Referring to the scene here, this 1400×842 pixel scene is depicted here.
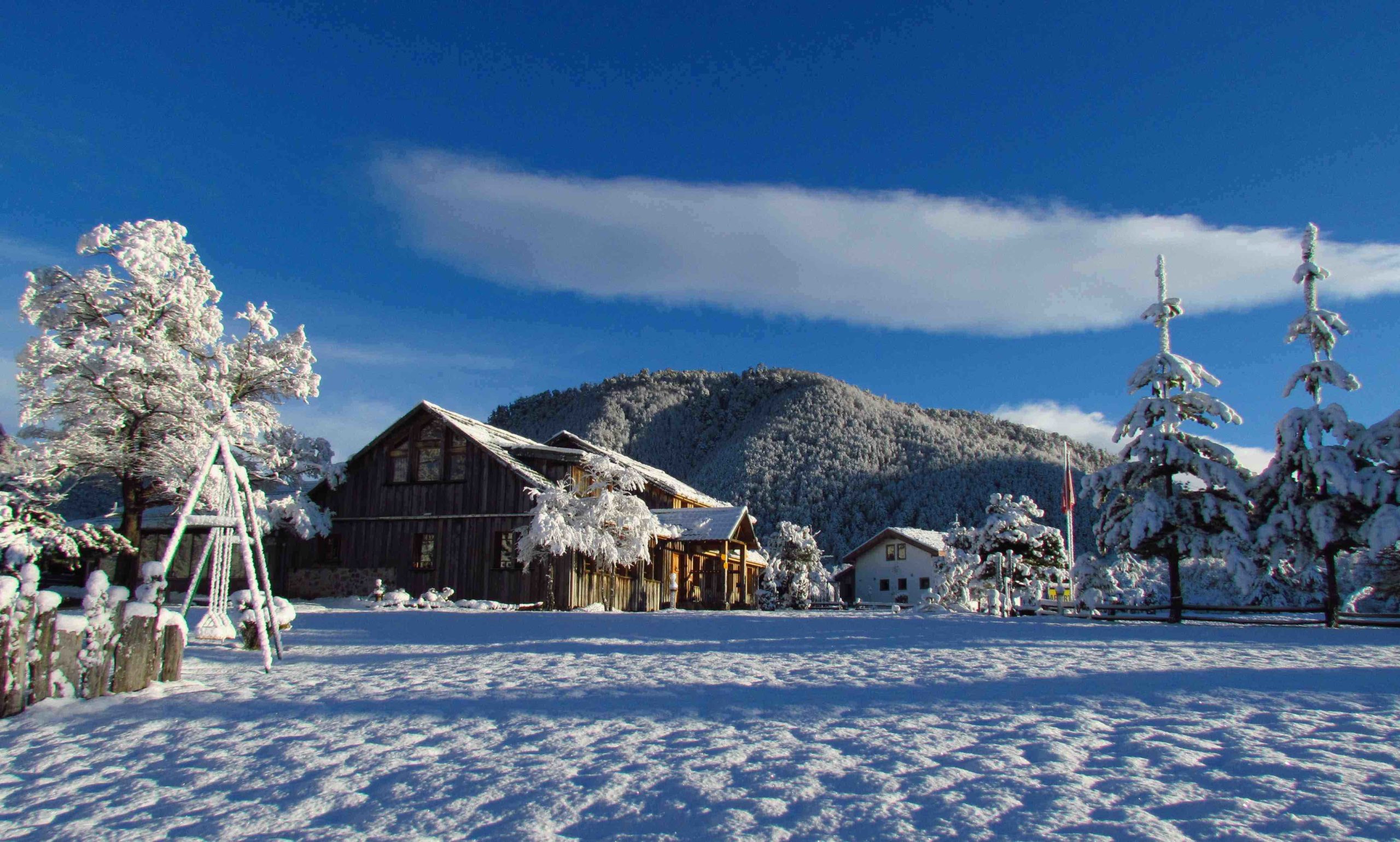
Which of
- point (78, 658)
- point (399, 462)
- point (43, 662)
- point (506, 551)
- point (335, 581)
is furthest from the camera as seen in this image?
point (399, 462)

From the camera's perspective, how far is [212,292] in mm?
24859

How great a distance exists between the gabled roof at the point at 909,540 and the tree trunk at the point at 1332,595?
5005 centimetres

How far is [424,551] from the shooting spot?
29.6 meters

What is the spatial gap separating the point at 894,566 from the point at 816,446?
5648 cm

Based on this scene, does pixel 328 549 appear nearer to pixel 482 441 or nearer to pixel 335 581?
pixel 335 581

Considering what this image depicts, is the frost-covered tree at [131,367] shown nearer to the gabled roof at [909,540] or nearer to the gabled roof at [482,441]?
the gabled roof at [482,441]

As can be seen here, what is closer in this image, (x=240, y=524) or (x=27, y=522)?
(x=240, y=524)

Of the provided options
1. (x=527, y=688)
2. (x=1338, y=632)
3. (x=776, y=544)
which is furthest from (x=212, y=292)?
(x=776, y=544)

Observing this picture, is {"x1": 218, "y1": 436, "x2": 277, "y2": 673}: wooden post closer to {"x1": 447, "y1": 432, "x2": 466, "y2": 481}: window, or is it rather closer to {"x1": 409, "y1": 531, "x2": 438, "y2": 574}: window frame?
{"x1": 409, "y1": 531, "x2": 438, "y2": 574}: window frame

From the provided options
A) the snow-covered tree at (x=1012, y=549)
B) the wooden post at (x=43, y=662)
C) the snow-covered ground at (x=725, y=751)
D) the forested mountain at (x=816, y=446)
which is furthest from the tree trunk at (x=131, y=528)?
the forested mountain at (x=816, y=446)

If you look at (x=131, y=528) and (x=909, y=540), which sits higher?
(x=131, y=528)

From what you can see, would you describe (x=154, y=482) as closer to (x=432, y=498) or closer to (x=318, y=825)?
(x=432, y=498)

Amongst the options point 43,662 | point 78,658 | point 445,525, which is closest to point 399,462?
point 445,525

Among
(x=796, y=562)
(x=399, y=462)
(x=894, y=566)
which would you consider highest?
(x=399, y=462)
